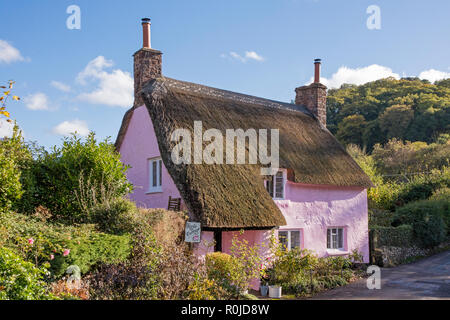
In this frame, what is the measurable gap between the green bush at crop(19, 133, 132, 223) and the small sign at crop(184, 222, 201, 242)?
2238 millimetres

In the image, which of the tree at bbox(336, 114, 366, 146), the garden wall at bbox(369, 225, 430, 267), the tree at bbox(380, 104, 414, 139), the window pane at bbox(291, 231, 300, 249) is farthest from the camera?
the tree at bbox(336, 114, 366, 146)

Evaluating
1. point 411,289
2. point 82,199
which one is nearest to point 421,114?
point 411,289

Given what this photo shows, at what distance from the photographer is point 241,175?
12.6 meters

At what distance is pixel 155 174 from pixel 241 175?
3.05m

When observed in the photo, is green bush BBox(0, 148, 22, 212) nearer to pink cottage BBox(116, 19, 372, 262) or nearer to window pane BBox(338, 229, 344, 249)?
pink cottage BBox(116, 19, 372, 262)

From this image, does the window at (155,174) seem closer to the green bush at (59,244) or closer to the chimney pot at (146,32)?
the chimney pot at (146,32)

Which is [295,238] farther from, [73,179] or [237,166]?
[73,179]

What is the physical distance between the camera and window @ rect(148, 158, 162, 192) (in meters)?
13.5

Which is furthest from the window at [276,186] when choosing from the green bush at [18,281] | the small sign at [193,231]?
the green bush at [18,281]

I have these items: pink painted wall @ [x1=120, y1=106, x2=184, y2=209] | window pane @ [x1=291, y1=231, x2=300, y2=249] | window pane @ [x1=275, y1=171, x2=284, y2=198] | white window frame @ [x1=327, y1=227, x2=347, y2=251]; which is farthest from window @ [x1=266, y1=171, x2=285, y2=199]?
pink painted wall @ [x1=120, y1=106, x2=184, y2=209]

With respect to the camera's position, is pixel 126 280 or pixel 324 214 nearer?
pixel 126 280

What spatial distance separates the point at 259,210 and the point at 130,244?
170 inches

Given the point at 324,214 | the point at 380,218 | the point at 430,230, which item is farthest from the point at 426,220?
the point at 324,214

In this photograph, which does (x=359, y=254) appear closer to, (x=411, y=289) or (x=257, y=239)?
(x=411, y=289)
